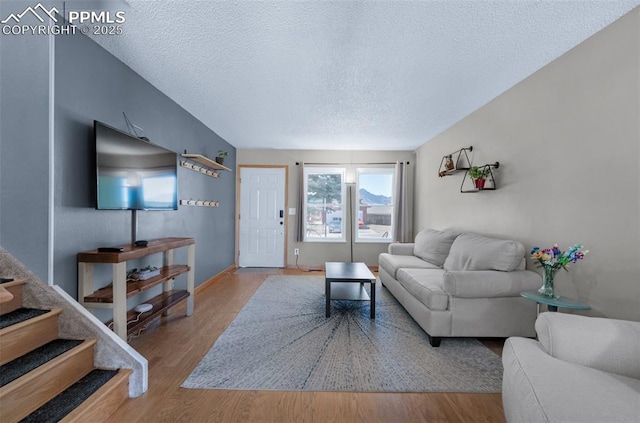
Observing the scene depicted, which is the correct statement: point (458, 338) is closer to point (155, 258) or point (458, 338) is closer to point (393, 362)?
point (393, 362)

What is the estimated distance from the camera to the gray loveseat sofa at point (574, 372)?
87 centimetres

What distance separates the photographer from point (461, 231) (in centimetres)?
336

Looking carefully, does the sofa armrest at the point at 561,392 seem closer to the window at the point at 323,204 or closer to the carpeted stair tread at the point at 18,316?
the carpeted stair tread at the point at 18,316

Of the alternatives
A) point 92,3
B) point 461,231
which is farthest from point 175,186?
point 461,231

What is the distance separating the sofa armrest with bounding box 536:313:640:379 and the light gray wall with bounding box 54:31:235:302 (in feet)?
9.45

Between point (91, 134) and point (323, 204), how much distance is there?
3.75 meters

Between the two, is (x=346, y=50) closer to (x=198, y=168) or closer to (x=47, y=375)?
(x=198, y=168)

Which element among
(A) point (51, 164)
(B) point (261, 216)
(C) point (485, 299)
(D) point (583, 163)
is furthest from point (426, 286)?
(B) point (261, 216)

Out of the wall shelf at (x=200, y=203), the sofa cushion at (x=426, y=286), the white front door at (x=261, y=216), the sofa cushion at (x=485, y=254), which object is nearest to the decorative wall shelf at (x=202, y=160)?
the wall shelf at (x=200, y=203)

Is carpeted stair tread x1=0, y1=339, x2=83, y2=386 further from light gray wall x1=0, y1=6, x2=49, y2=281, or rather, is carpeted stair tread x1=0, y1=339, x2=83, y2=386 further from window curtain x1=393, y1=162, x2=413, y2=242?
window curtain x1=393, y1=162, x2=413, y2=242

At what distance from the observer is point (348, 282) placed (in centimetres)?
290

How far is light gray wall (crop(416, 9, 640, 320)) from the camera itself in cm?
156

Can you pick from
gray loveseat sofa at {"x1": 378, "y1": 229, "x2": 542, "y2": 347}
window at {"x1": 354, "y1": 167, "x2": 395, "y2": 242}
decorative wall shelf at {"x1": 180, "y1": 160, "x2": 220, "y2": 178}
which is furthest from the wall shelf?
gray loveseat sofa at {"x1": 378, "y1": 229, "x2": 542, "y2": 347}

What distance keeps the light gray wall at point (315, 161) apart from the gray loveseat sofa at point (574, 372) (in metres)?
3.78
